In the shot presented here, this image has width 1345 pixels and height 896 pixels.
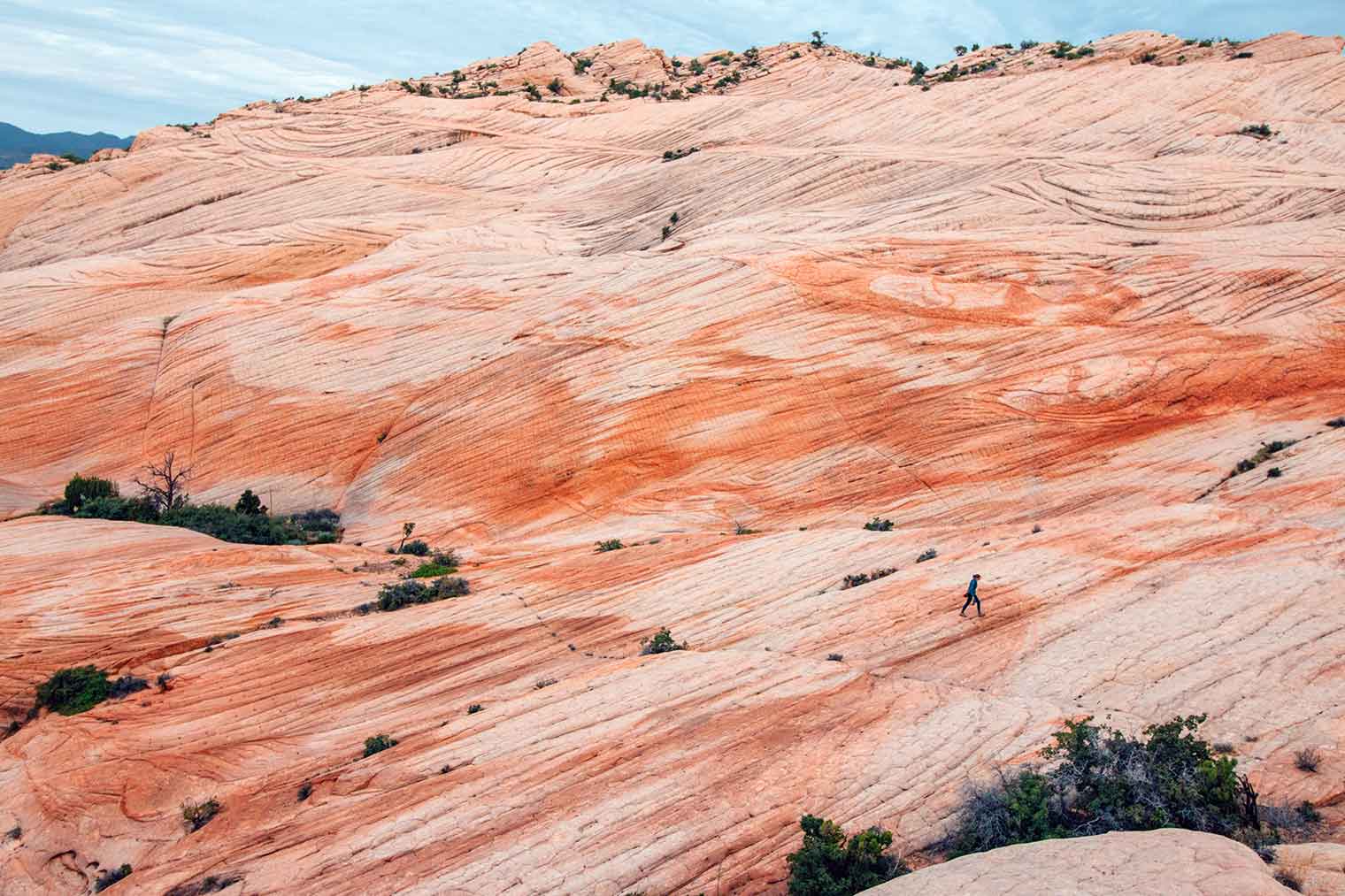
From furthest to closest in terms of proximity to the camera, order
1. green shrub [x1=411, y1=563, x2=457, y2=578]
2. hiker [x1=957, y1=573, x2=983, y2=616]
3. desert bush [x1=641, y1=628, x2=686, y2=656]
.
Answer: green shrub [x1=411, y1=563, x2=457, y2=578], desert bush [x1=641, y1=628, x2=686, y2=656], hiker [x1=957, y1=573, x2=983, y2=616]

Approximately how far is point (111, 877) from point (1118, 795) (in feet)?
46.4

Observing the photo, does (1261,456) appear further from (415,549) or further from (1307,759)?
(415,549)

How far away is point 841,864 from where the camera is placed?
11195 millimetres

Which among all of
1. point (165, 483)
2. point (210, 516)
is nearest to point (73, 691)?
point (210, 516)

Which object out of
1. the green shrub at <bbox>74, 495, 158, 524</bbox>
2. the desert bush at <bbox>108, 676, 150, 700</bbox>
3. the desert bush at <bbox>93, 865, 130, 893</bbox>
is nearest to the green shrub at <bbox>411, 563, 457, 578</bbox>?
the desert bush at <bbox>108, 676, 150, 700</bbox>

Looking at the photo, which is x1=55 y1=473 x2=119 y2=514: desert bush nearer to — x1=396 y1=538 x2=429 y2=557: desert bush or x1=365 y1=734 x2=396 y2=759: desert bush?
x1=396 y1=538 x2=429 y2=557: desert bush

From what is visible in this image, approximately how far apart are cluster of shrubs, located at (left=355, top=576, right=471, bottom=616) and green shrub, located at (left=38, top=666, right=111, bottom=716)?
4.61 m

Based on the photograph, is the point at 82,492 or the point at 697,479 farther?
→ the point at 82,492

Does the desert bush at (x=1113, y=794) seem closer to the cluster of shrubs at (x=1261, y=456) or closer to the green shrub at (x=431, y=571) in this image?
the cluster of shrubs at (x=1261, y=456)

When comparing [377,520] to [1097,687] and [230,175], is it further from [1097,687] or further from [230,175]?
[230,175]

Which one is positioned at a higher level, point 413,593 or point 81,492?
point 413,593

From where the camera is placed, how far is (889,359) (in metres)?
26.6

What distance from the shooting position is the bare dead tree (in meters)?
26.8

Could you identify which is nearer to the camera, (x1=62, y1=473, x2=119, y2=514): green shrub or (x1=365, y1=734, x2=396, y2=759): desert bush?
(x1=365, y1=734, x2=396, y2=759): desert bush
